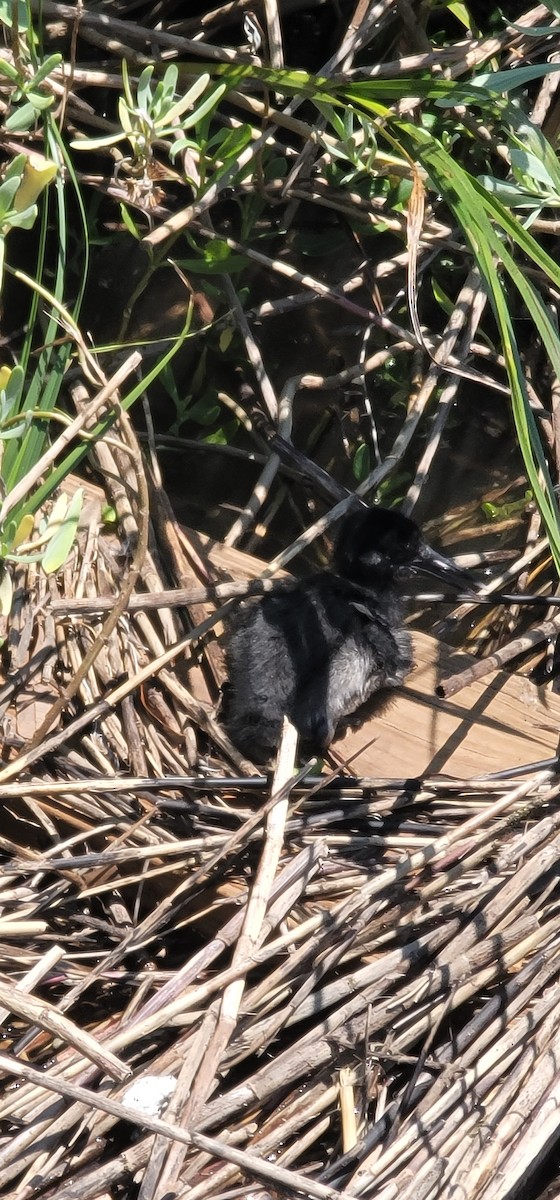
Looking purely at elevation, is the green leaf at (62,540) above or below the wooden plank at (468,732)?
above

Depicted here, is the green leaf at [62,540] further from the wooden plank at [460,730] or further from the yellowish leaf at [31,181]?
the wooden plank at [460,730]

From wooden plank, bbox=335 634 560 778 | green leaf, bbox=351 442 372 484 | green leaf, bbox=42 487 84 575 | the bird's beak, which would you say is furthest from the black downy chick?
green leaf, bbox=42 487 84 575

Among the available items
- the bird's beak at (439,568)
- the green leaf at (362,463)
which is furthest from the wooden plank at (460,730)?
the green leaf at (362,463)

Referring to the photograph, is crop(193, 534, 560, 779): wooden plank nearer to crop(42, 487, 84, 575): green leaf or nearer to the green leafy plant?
crop(42, 487, 84, 575): green leaf

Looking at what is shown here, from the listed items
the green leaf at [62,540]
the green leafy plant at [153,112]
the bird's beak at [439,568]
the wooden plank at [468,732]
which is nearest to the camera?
the green leaf at [62,540]

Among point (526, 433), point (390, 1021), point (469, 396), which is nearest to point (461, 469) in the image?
point (469, 396)

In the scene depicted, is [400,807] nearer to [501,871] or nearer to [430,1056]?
[501,871]

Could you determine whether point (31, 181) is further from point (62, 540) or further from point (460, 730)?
point (460, 730)

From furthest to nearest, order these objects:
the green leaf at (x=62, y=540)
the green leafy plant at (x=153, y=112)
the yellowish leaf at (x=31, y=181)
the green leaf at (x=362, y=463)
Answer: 1. the green leaf at (x=362, y=463)
2. the green leafy plant at (x=153, y=112)
3. the green leaf at (x=62, y=540)
4. the yellowish leaf at (x=31, y=181)
